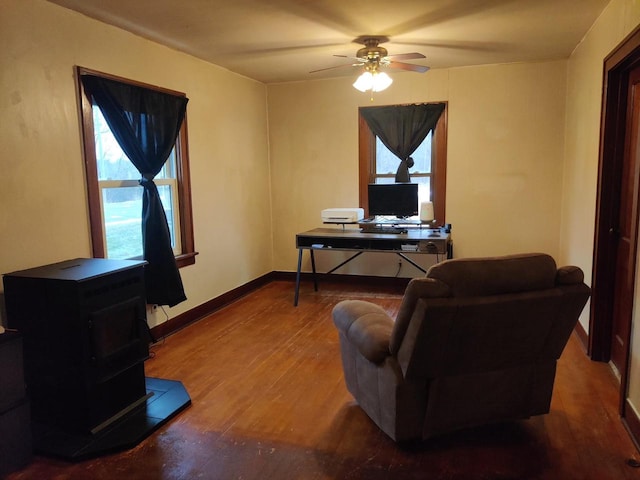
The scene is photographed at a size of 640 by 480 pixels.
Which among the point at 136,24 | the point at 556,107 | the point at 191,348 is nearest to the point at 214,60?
the point at 136,24

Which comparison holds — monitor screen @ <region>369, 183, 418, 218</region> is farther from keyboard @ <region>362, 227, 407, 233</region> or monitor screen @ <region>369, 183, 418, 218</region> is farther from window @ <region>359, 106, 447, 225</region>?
window @ <region>359, 106, 447, 225</region>

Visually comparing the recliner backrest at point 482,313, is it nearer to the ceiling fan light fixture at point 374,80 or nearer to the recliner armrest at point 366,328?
the recliner armrest at point 366,328

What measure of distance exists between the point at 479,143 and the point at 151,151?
323 centimetres

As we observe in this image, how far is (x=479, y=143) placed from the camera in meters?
4.98

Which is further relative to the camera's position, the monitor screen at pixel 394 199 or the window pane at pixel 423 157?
the window pane at pixel 423 157

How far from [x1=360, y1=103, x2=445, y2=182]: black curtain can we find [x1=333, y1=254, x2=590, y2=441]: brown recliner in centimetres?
307

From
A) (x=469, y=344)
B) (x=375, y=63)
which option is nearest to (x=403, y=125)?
(x=375, y=63)

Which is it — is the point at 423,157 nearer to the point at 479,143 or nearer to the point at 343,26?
the point at 479,143

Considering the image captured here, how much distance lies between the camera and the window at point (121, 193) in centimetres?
321

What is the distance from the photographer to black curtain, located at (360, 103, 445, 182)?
5039 millimetres

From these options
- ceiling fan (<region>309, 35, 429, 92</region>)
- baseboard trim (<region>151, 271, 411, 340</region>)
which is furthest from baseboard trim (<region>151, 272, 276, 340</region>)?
ceiling fan (<region>309, 35, 429, 92</region>)

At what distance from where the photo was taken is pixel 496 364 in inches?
86.3

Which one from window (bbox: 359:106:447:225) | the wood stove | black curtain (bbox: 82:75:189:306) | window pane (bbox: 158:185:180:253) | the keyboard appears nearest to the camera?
the wood stove

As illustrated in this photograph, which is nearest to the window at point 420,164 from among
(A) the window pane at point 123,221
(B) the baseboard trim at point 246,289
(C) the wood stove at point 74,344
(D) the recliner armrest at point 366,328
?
(B) the baseboard trim at point 246,289
